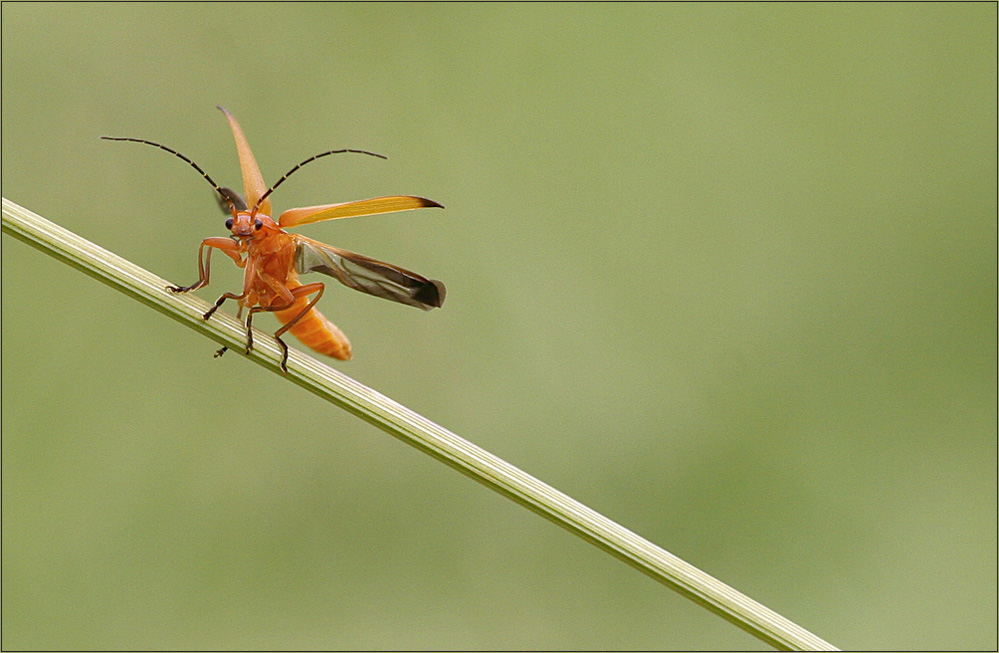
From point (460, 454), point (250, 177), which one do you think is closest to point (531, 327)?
point (250, 177)

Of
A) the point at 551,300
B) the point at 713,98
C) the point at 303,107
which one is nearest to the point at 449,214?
the point at 551,300

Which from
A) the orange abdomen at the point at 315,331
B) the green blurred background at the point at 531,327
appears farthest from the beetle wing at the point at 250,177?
the green blurred background at the point at 531,327

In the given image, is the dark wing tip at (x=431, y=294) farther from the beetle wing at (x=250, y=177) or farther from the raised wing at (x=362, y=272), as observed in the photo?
the beetle wing at (x=250, y=177)

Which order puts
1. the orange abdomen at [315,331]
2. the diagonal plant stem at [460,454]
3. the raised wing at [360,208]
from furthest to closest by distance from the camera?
1. the orange abdomen at [315,331]
2. the raised wing at [360,208]
3. the diagonal plant stem at [460,454]

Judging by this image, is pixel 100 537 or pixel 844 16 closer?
pixel 100 537

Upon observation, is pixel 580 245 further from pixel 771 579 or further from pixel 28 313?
pixel 28 313

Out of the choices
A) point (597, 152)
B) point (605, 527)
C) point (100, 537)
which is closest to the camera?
point (605, 527)

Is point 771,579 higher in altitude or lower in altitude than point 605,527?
higher

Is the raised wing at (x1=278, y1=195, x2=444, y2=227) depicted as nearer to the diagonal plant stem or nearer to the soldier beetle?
the soldier beetle
